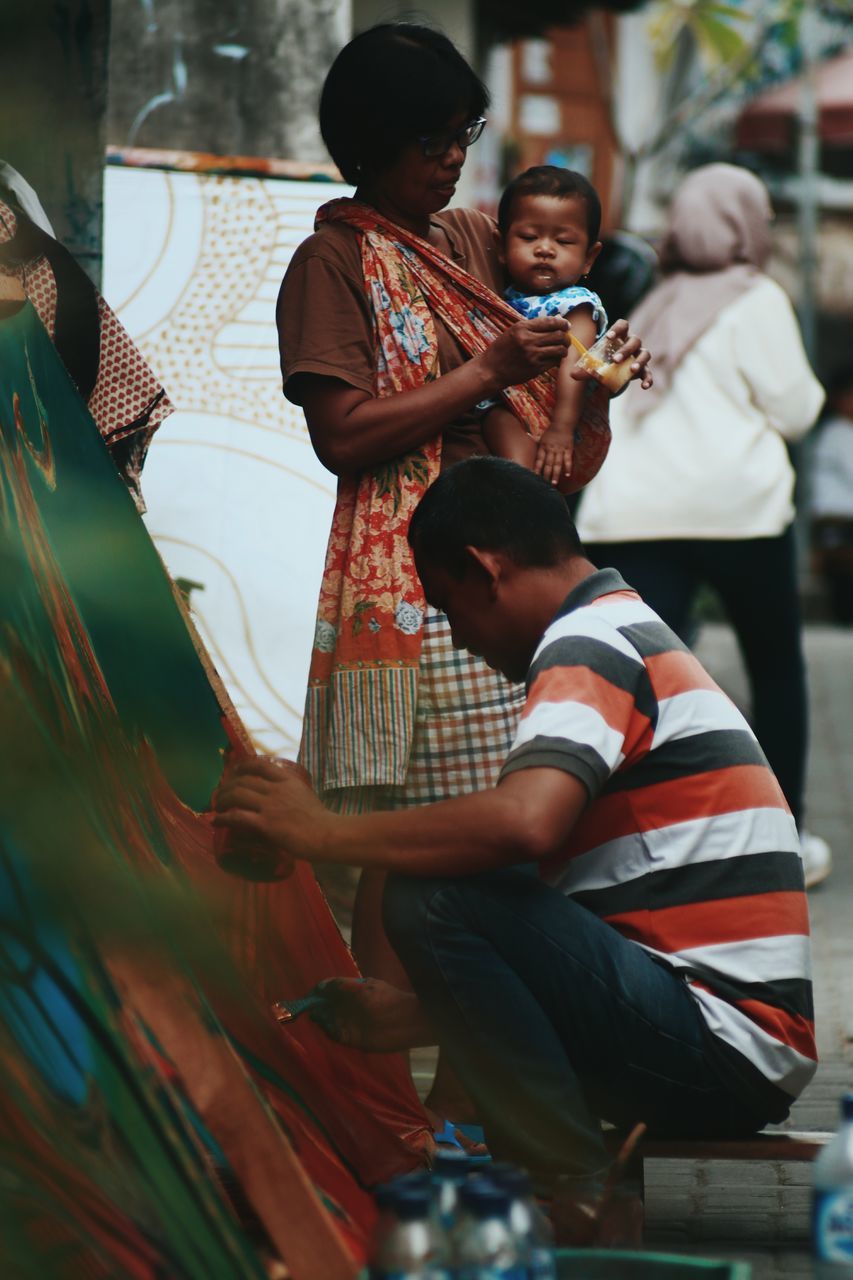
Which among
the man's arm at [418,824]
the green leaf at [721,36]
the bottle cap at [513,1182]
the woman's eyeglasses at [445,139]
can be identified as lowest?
the bottle cap at [513,1182]

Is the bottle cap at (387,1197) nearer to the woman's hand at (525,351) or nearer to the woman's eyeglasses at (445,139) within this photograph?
the woman's hand at (525,351)

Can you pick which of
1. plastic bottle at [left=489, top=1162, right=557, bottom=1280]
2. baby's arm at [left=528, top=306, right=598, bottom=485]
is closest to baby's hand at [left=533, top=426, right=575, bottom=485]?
baby's arm at [left=528, top=306, right=598, bottom=485]

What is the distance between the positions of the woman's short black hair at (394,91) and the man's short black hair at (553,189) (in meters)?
0.17

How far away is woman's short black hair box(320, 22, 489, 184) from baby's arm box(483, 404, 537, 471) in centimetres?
41

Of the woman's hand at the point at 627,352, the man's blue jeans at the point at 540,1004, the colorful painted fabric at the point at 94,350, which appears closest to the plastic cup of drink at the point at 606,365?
the woman's hand at the point at 627,352

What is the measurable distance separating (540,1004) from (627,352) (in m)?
1.03

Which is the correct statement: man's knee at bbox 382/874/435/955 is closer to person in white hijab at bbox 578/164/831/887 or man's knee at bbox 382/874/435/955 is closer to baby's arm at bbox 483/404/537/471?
baby's arm at bbox 483/404/537/471

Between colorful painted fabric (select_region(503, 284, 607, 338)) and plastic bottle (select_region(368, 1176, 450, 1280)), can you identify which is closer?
plastic bottle (select_region(368, 1176, 450, 1280))

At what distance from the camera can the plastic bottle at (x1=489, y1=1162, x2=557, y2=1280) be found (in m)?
1.84

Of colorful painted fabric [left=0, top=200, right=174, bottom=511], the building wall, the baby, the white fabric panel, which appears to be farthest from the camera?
the building wall

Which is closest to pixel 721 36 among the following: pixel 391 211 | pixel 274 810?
pixel 391 211

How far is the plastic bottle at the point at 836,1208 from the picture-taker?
6.39ft

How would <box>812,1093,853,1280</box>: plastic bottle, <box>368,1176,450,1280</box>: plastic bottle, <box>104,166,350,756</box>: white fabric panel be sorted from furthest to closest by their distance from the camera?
<box>104,166,350,756</box>: white fabric panel < <box>812,1093,853,1280</box>: plastic bottle < <box>368,1176,450,1280</box>: plastic bottle

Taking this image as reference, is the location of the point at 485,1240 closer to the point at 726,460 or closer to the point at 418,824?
the point at 418,824
